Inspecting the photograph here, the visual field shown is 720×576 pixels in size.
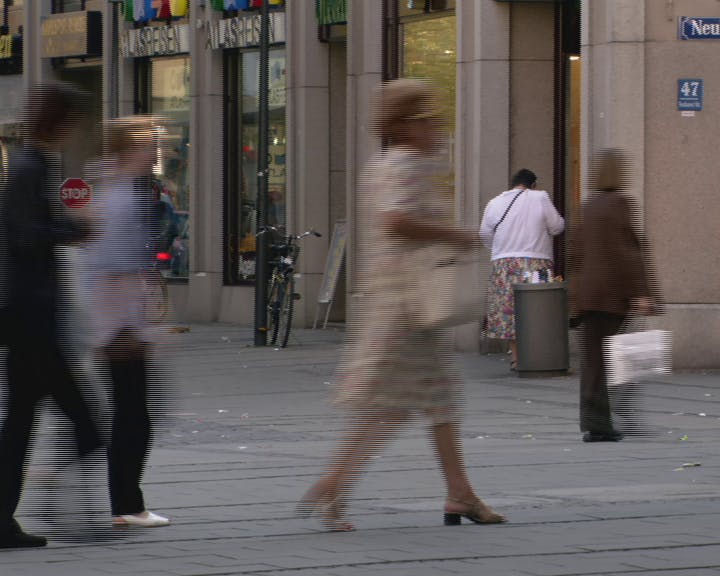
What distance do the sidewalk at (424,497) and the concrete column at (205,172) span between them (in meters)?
11.2

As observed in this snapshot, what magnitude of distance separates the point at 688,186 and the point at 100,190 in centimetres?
982

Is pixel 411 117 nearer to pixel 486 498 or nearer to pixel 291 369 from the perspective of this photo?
pixel 486 498

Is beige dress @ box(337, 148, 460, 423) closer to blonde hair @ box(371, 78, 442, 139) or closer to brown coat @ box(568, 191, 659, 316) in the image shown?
blonde hair @ box(371, 78, 442, 139)

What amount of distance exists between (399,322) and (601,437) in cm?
424

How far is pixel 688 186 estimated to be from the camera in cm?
1695

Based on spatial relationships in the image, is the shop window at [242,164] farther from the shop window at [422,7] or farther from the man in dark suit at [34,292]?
the man in dark suit at [34,292]

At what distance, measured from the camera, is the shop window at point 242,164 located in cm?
2617

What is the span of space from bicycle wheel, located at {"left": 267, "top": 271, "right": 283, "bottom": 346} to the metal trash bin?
16.8 feet

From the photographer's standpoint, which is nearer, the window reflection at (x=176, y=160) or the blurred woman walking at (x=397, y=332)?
the blurred woman walking at (x=397, y=332)

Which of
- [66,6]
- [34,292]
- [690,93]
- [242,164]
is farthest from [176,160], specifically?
[34,292]

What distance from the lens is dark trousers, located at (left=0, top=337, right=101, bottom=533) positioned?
7.34 m

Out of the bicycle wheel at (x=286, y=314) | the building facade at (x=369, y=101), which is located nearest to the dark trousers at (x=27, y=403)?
the building facade at (x=369, y=101)

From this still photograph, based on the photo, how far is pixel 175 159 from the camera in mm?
28250

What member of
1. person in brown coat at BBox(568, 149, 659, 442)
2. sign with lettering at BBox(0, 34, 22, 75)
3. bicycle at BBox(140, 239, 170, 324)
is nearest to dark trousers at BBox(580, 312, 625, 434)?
person in brown coat at BBox(568, 149, 659, 442)
